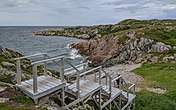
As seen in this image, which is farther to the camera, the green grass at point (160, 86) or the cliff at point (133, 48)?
the cliff at point (133, 48)

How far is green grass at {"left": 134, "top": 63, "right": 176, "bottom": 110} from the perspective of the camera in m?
20.4

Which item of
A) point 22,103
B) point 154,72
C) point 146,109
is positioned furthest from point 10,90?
point 154,72

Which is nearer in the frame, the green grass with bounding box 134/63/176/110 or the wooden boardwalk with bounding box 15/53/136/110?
the wooden boardwalk with bounding box 15/53/136/110

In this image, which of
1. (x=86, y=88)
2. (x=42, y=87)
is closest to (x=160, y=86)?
(x=86, y=88)

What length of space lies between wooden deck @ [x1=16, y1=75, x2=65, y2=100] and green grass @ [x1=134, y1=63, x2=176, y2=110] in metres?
9.98

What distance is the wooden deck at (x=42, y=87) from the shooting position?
11.1 meters

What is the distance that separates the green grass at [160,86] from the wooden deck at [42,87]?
9.98 metres

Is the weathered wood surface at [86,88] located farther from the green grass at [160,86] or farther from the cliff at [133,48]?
the cliff at [133,48]

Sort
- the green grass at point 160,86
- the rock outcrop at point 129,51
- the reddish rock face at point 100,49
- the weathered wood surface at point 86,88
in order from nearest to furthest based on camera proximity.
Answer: the weathered wood surface at point 86,88
the green grass at point 160,86
the rock outcrop at point 129,51
the reddish rock face at point 100,49

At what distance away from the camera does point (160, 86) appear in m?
31.3

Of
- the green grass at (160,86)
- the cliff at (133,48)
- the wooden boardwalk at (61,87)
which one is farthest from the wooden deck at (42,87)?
the cliff at (133,48)

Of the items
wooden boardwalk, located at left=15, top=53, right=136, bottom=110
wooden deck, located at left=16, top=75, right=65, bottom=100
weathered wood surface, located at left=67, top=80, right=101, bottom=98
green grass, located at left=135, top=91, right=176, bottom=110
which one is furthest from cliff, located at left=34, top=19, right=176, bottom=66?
wooden deck, located at left=16, top=75, right=65, bottom=100

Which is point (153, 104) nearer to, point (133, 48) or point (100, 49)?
point (133, 48)

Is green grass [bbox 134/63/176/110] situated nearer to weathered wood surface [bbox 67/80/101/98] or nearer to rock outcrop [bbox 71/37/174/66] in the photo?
weathered wood surface [bbox 67/80/101/98]
